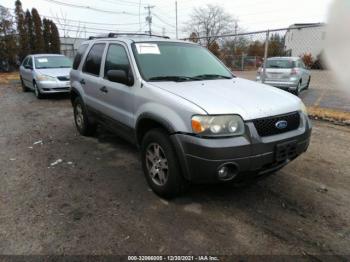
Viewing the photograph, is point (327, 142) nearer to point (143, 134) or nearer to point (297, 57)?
point (143, 134)

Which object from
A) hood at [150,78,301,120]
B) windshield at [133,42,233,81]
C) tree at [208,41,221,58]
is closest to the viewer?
hood at [150,78,301,120]

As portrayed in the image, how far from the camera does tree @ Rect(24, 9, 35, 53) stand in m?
27.9

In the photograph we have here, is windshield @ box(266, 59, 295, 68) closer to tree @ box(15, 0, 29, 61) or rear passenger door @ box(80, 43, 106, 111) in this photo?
rear passenger door @ box(80, 43, 106, 111)

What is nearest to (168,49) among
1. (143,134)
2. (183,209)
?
(143,134)

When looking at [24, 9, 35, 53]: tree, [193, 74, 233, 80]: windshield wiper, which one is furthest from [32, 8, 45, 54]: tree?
[193, 74, 233, 80]: windshield wiper

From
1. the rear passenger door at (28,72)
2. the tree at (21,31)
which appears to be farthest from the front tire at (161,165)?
the tree at (21,31)

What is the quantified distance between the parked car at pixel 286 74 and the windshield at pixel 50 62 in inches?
294

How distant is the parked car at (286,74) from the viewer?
11539 millimetres

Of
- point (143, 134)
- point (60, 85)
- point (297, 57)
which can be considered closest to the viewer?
point (143, 134)

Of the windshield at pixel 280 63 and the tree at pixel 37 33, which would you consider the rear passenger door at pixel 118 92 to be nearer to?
the windshield at pixel 280 63

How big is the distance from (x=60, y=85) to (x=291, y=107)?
929cm

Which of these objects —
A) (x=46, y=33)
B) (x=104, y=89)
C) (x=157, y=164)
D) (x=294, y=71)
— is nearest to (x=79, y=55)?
(x=104, y=89)

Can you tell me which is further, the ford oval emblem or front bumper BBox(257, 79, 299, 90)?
front bumper BBox(257, 79, 299, 90)

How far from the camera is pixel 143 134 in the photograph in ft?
12.9
